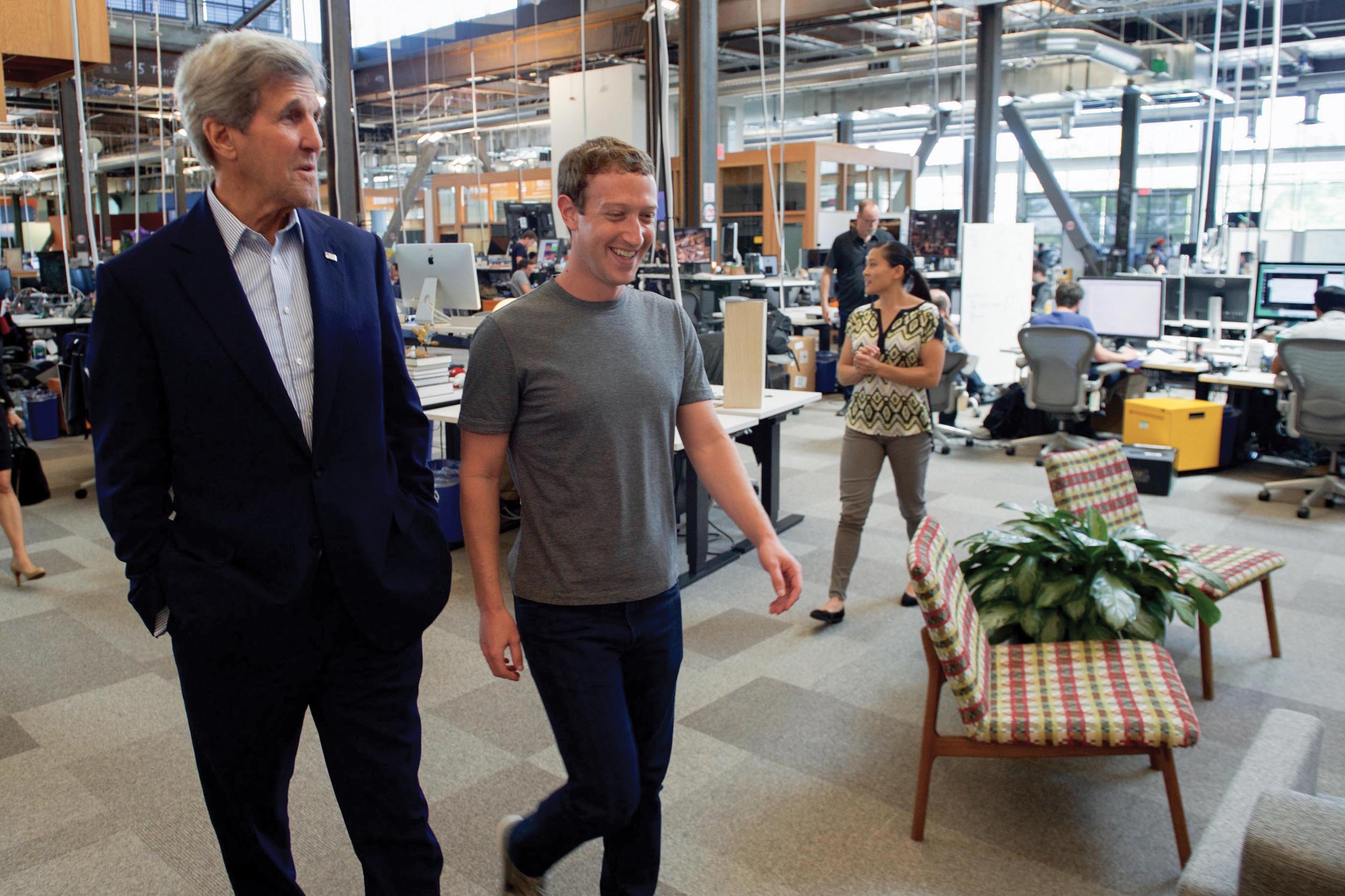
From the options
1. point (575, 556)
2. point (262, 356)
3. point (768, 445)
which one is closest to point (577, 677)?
point (575, 556)

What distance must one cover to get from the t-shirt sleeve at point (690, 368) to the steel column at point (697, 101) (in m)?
6.18

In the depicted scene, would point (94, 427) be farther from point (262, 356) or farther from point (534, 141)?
point (534, 141)

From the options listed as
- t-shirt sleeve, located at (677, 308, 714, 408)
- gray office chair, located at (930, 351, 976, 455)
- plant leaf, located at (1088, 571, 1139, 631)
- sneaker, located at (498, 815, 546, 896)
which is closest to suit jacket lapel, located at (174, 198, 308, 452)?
t-shirt sleeve, located at (677, 308, 714, 408)

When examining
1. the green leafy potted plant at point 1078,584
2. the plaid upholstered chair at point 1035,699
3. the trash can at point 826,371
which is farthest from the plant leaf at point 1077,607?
the trash can at point 826,371

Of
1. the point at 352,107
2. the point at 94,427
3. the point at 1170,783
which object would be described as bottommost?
the point at 1170,783

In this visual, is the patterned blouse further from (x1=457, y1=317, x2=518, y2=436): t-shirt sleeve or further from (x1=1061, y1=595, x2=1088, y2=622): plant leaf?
(x1=457, y1=317, x2=518, y2=436): t-shirt sleeve

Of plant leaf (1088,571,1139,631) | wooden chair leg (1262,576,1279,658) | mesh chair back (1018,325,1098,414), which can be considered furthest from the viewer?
mesh chair back (1018,325,1098,414)

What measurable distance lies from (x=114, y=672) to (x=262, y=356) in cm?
267

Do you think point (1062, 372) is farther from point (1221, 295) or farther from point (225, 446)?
point (225, 446)

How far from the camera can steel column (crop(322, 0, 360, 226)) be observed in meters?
6.03

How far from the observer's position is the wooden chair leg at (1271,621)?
11.5 ft

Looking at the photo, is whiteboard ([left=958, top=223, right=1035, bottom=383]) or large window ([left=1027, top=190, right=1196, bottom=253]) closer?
whiteboard ([left=958, top=223, right=1035, bottom=383])

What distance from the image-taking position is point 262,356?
137 cm

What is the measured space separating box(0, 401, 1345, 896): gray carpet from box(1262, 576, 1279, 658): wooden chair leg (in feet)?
0.12
